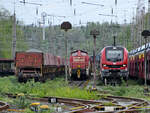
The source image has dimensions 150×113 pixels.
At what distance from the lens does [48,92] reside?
17.7 meters

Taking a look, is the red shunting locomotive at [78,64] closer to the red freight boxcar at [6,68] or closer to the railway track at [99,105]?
the red freight boxcar at [6,68]

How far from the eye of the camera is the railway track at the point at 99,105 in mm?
10891

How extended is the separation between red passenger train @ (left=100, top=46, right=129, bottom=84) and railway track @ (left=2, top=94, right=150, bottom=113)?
30.2 ft

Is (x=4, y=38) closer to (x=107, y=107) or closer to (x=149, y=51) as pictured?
(x=149, y=51)

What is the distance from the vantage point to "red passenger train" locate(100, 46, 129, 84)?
2519 cm

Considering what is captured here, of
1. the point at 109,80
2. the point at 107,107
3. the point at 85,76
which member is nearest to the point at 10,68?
the point at 85,76

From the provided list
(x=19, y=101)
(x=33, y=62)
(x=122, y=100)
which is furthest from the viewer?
(x=33, y=62)

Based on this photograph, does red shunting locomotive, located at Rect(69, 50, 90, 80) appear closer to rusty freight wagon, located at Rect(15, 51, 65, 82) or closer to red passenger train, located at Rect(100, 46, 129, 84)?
rusty freight wagon, located at Rect(15, 51, 65, 82)

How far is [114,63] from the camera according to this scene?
2523 centimetres

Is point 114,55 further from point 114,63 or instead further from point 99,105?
point 99,105

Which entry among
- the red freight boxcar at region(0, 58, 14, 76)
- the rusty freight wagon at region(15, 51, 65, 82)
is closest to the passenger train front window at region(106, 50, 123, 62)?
the rusty freight wagon at region(15, 51, 65, 82)

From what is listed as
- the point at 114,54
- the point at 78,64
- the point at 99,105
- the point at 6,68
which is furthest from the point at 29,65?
the point at 6,68

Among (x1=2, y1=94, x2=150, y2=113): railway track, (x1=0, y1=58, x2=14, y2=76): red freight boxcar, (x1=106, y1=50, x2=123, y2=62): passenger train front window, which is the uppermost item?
(x1=106, y1=50, x2=123, y2=62): passenger train front window

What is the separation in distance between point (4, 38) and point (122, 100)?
2117 inches
